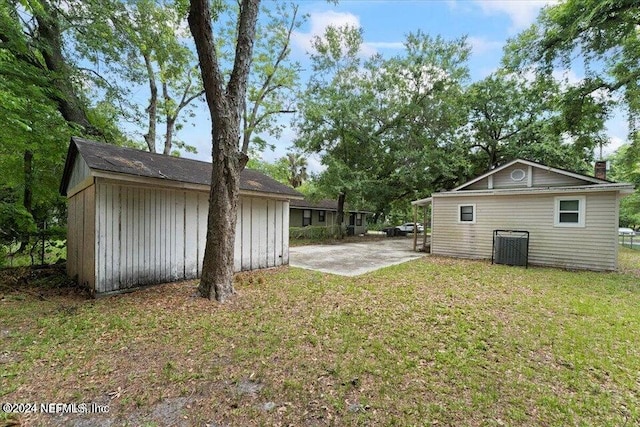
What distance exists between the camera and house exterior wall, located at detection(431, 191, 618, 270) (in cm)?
841

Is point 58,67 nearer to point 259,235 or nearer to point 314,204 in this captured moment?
point 259,235

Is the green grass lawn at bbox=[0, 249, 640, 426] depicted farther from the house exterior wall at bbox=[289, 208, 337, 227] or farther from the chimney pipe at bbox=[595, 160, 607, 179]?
the house exterior wall at bbox=[289, 208, 337, 227]

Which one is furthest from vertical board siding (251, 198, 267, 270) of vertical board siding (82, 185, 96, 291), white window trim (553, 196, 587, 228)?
white window trim (553, 196, 587, 228)

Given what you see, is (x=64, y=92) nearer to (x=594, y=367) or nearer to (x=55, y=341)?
(x=55, y=341)

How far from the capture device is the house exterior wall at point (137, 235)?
5.24 metres

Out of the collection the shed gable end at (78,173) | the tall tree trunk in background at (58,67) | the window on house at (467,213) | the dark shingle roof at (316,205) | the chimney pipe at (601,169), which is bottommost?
the window on house at (467,213)

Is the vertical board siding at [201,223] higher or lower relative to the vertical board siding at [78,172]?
lower

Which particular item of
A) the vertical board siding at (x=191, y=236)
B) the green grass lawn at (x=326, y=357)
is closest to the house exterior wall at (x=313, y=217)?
the vertical board siding at (x=191, y=236)

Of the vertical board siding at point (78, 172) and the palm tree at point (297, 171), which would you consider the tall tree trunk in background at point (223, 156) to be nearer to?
the vertical board siding at point (78, 172)

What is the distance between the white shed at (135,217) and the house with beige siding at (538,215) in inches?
321

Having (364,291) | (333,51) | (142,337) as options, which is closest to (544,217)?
(364,291)

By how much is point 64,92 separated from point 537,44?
1567cm

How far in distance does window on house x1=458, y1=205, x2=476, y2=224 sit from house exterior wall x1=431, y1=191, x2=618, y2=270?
14 cm

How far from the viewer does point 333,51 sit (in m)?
18.3
